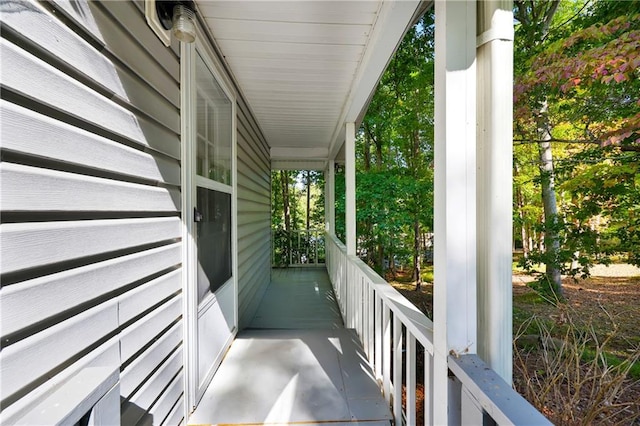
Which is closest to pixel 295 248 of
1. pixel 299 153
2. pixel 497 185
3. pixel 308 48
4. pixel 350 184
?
pixel 299 153

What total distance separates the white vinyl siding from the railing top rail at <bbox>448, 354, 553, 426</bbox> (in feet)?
4.30

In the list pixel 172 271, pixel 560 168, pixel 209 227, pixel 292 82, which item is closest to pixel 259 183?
pixel 292 82

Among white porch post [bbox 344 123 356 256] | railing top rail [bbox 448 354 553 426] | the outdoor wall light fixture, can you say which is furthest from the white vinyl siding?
white porch post [bbox 344 123 356 256]

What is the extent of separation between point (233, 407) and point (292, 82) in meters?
2.92

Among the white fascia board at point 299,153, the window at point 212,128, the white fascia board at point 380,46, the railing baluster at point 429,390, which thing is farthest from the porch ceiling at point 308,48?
the white fascia board at point 299,153

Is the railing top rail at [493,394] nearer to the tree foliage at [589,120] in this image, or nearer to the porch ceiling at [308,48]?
the porch ceiling at [308,48]

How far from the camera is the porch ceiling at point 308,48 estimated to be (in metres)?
1.76

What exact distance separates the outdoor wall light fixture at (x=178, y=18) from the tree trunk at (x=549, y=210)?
4.78 m

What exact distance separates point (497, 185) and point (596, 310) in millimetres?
4143

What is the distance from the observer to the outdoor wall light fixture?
1.38m

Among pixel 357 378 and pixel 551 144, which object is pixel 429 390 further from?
pixel 551 144

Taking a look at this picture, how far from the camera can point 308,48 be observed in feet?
7.34

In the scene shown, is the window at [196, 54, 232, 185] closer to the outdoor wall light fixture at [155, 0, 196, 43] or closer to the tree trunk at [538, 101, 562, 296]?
the outdoor wall light fixture at [155, 0, 196, 43]

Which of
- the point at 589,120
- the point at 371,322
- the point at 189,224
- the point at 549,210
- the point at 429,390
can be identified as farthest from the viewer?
the point at 549,210
